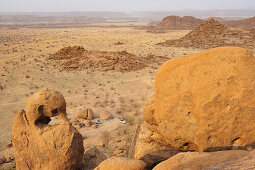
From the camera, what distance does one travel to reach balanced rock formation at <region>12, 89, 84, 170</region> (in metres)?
4.28

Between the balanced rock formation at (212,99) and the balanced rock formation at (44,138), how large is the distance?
214 cm

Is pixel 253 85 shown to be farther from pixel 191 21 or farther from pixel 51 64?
pixel 191 21

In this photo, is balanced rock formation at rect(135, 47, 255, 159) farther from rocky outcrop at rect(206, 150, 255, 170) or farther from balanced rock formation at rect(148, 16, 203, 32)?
balanced rock formation at rect(148, 16, 203, 32)

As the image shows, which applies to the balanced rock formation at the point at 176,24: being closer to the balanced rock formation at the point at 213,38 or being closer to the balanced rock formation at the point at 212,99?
the balanced rock formation at the point at 213,38

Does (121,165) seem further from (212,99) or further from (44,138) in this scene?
(212,99)

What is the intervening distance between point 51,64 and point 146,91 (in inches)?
407

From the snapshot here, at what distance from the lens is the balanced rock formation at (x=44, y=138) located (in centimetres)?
428

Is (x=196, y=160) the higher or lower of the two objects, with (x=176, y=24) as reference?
lower

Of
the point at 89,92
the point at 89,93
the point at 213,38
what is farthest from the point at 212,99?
the point at 213,38

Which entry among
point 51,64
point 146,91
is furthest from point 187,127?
point 51,64

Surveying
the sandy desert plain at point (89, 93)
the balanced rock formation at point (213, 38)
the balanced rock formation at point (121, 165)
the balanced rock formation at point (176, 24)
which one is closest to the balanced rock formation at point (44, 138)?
the balanced rock formation at point (121, 165)

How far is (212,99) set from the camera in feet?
12.6

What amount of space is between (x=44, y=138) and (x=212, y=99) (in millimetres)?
3385

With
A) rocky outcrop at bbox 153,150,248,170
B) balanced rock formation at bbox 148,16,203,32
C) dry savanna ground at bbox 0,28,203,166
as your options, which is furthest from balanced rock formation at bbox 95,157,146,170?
balanced rock formation at bbox 148,16,203,32
